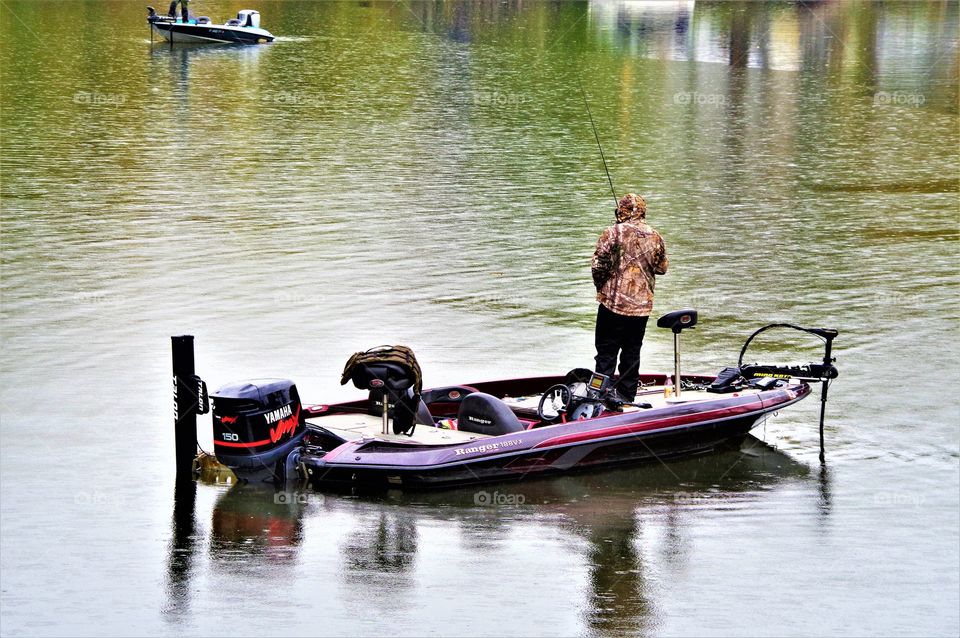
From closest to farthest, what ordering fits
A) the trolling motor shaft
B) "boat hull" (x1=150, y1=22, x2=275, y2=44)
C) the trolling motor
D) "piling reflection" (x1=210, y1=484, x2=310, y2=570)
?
1. "piling reflection" (x1=210, y1=484, x2=310, y2=570)
2. the trolling motor shaft
3. the trolling motor
4. "boat hull" (x1=150, y1=22, x2=275, y2=44)

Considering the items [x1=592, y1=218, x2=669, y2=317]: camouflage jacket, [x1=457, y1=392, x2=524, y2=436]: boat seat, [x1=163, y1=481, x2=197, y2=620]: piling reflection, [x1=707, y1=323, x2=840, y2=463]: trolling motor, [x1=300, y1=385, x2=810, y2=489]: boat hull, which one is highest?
[x1=592, y1=218, x2=669, y2=317]: camouflage jacket

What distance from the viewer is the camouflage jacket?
11.3 metres

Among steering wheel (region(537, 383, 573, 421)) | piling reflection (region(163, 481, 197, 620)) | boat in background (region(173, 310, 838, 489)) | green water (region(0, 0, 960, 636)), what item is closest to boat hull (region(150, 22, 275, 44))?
green water (region(0, 0, 960, 636))

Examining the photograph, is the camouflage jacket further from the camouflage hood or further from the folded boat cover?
the folded boat cover

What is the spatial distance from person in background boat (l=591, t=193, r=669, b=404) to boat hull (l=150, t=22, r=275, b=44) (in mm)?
44536

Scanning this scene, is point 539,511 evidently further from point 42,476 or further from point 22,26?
point 22,26

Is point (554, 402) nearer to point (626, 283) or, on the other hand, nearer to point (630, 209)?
point (626, 283)

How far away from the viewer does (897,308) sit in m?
16.9

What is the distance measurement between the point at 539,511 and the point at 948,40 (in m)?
52.9

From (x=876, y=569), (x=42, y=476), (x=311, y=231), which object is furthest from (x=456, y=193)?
(x=876, y=569)

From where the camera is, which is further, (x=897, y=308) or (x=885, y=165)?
(x=885, y=165)

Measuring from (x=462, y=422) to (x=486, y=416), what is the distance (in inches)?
8.4

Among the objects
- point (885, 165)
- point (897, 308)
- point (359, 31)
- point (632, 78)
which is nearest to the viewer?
point (897, 308)

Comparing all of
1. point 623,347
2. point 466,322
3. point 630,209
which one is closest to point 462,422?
point 623,347
